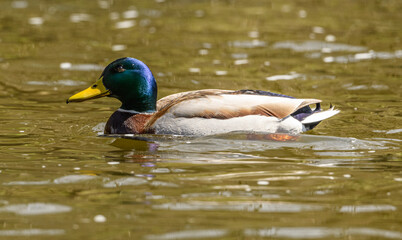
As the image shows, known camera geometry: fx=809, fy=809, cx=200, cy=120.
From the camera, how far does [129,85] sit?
33.4 feet

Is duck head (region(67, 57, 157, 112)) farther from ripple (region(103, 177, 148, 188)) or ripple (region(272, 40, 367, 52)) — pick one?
ripple (region(272, 40, 367, 52))

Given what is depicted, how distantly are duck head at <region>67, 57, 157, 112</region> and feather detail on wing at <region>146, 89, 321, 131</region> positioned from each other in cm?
27

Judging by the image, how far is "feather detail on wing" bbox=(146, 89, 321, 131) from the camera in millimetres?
9648

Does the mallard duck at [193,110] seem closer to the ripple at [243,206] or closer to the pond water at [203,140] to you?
the pond water at [203,140]

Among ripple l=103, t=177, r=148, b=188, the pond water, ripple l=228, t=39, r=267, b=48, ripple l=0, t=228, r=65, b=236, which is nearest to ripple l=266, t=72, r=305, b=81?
the pond water

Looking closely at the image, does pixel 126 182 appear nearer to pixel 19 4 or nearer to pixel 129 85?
pixel 129 85

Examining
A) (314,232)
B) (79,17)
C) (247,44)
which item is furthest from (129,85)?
(79,17)

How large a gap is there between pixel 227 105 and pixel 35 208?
352cm

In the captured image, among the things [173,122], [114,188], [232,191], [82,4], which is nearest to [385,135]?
[173,122]

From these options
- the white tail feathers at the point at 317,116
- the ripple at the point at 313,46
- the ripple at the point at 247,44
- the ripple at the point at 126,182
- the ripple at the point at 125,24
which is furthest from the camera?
the ripple at the point at 125,24

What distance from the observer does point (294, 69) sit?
48.2 feet

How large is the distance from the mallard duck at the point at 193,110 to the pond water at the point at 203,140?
18cm

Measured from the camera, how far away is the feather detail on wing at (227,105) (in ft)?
31.7

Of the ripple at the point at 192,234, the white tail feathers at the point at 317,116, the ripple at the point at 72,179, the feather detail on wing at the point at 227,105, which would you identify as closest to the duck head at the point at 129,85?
the feather detail on wing at the point at 227,105
